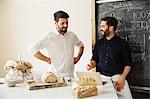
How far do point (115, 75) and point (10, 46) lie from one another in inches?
68.2

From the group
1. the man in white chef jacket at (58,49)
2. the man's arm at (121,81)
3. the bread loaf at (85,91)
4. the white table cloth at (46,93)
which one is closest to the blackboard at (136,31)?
the man's arm at (121,81)

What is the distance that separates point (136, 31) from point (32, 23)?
1.52m

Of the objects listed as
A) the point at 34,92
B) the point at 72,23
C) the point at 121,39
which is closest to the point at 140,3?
the point at 121,39

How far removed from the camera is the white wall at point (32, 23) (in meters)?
3.78

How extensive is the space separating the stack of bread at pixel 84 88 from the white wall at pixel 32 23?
167 cm

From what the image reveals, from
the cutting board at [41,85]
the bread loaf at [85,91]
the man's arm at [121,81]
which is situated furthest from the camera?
the man's arm at [121,81]

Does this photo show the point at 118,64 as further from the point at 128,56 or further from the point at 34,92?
the point at 34,92

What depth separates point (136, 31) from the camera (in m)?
3.23

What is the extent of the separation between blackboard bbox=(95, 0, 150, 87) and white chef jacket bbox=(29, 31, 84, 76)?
696 millimetres

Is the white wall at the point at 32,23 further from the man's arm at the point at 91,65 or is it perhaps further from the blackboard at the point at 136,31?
the man's arm at the point at 91,65

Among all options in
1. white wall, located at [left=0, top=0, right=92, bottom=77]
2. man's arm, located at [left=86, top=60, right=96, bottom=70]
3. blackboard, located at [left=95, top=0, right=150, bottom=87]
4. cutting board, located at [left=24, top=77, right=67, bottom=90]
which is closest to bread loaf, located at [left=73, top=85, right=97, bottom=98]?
cutting board, located at [left=24, top=77, right=67, bottom=90]

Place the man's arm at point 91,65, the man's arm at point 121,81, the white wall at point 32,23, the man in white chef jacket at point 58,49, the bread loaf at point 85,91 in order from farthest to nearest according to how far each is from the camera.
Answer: the white wall at point 32,23
the man in white chef jacket at point 58,49
the man's arm at point 91,65
the man's arm at point 121,81
the bread loaf at point 85,91

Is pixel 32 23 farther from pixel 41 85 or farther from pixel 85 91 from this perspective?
pixel 85 91

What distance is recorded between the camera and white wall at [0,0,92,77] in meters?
3.78
